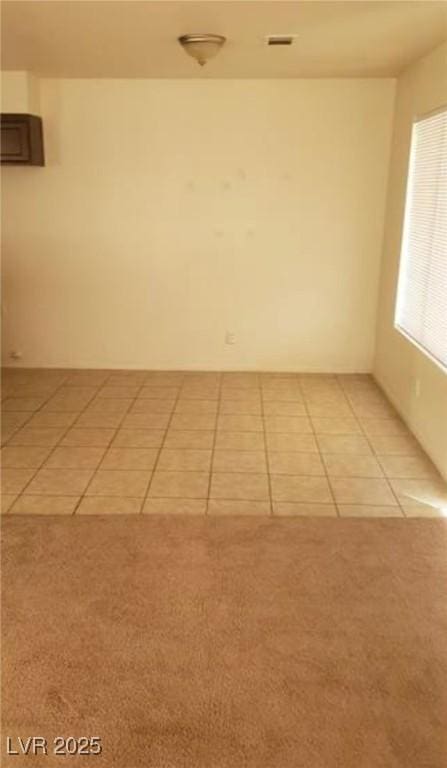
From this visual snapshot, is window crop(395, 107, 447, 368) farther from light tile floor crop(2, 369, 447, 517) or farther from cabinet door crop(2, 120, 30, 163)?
cabinet door crop(2, 120, 30, 163)

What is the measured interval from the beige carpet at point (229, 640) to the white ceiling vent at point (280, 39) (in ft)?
8.68

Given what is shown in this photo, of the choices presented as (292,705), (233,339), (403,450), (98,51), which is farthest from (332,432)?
(98,51)

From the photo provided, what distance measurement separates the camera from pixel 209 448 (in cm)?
376

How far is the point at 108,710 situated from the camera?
1.85 m

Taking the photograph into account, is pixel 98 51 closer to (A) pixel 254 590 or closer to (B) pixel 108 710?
(A) pixel 254 590

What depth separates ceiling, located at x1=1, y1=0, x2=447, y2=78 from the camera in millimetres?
2920

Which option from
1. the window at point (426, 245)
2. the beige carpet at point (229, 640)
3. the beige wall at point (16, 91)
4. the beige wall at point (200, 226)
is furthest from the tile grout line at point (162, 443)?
the beige wall at point (16, 91)

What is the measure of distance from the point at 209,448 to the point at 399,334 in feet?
5.52

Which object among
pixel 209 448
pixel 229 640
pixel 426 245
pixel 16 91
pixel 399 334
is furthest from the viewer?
pixel 16 91

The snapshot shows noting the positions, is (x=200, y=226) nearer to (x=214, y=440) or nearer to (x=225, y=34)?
(x=225, y=34)

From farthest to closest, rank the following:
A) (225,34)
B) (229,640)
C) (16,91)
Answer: (16,91)
(225,34)
(229,640)

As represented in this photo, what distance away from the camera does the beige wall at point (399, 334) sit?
3521 mm

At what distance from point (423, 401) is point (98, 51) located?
9.74 feet

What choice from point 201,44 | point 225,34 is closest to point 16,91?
point 201,44
